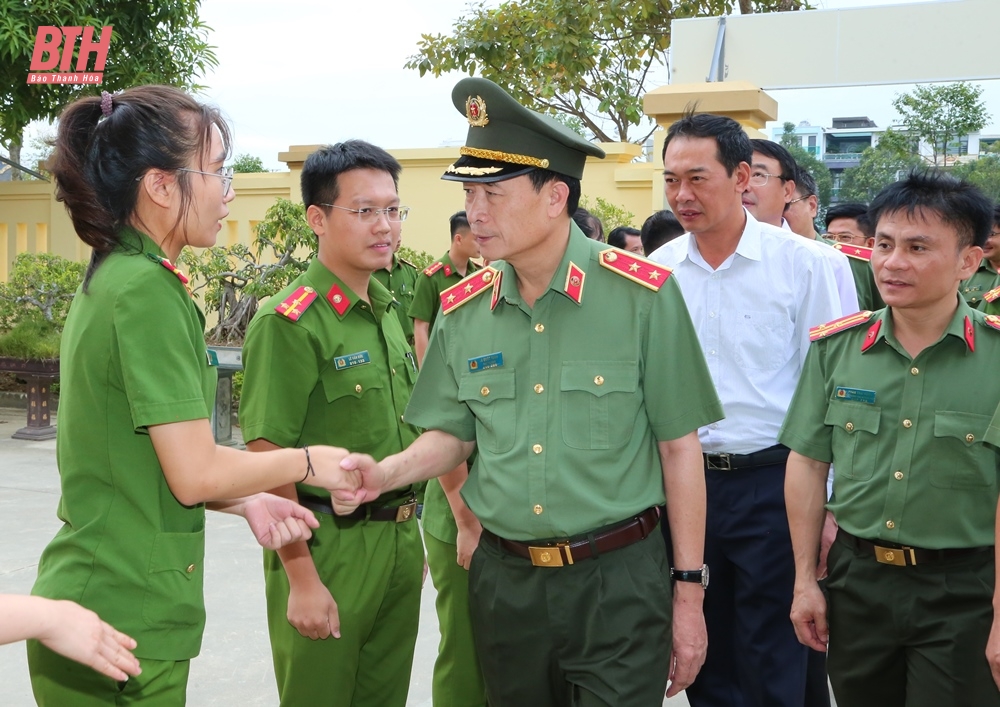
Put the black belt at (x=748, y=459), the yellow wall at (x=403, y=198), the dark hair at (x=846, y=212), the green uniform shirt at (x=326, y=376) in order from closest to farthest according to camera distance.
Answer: the green uniform shirt at (x=326, y=376)
the black belt at (x=748, y=459)
the dark hair at (x=846, y=212)
the yellow wall at (x=403, y=198)

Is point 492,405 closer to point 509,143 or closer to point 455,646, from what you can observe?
point 509,143

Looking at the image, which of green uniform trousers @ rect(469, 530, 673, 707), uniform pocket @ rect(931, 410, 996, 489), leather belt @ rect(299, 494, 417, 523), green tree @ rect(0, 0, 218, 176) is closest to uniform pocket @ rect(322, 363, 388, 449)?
leather belt @ rect(299, 494, 417, 523)

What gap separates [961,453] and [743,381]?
752 millimetres

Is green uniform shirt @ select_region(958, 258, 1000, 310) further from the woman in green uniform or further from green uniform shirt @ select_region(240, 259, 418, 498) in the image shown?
the woman in green uniform

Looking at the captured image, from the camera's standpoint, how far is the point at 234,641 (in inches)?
163

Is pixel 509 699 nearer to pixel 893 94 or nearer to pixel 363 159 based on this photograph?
pixel 363 159

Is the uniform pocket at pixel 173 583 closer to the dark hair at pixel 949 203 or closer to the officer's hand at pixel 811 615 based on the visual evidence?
the officer's hand at pixel 811 615

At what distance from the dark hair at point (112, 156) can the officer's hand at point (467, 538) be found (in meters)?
1.22

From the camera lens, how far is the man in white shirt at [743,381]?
2.96 metres

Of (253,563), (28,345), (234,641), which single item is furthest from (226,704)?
(28,345)

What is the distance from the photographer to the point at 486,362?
230 cm

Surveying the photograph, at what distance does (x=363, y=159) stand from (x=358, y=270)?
0.32 meters

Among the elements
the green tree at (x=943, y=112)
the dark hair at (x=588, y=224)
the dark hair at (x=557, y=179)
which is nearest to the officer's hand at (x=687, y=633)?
the dark hair at (x=557, y=179)

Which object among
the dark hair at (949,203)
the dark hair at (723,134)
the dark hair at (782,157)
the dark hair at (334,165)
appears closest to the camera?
the dark hair at (949,203)
